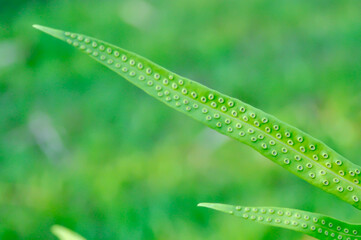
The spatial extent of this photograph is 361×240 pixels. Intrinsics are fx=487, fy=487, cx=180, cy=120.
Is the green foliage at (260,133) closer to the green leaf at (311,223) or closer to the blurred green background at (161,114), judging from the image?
the green leaf at (311,223)

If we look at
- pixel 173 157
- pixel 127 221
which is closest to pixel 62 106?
pixel 173 157

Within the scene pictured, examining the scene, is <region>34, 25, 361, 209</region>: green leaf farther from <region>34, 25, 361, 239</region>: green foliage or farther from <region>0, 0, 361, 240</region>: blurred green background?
<region>0, 0, 361, 240</region>: blurred green background

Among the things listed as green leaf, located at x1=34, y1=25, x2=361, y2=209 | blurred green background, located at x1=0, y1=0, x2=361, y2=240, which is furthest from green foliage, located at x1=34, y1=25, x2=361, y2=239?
blurred green background, located at x1=0, y1=0, x2=361, y2=240

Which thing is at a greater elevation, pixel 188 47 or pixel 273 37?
pixel 273 37

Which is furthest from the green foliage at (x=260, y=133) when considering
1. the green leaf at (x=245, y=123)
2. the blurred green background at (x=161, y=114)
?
the blurred green background at (x=161, y=114)

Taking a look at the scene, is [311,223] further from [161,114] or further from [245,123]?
[161,114]

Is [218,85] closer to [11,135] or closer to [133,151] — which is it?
[133,151]
